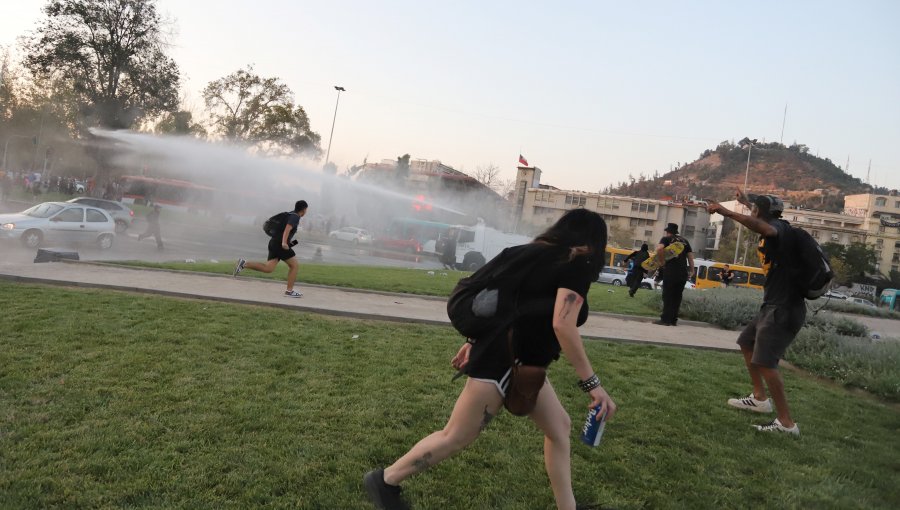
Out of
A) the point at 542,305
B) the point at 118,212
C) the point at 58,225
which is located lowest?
the point at 58,225

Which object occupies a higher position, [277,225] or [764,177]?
[764,177]

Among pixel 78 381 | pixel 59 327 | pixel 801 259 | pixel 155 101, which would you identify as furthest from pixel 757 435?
pixel 155 101

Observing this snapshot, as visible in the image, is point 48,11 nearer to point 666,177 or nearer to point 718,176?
point 718,176

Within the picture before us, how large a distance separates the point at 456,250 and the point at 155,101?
20.6 m

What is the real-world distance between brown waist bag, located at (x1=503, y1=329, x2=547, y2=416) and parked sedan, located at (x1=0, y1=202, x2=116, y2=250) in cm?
1645

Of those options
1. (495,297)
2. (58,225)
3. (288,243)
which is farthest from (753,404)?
(58,225)

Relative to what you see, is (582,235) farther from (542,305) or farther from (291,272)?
(291,272)

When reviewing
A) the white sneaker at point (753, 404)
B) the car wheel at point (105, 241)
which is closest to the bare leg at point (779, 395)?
the white sneaker at point (753, 404)

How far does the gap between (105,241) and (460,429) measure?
57.1ft

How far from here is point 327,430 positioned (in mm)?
3768

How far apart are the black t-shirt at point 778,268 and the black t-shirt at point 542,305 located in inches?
102

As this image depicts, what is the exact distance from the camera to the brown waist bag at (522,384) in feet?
8.13

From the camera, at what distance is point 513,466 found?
3.45m

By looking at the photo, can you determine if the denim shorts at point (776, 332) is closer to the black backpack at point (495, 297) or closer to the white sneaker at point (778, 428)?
the white sneaker at point (778, 428)
